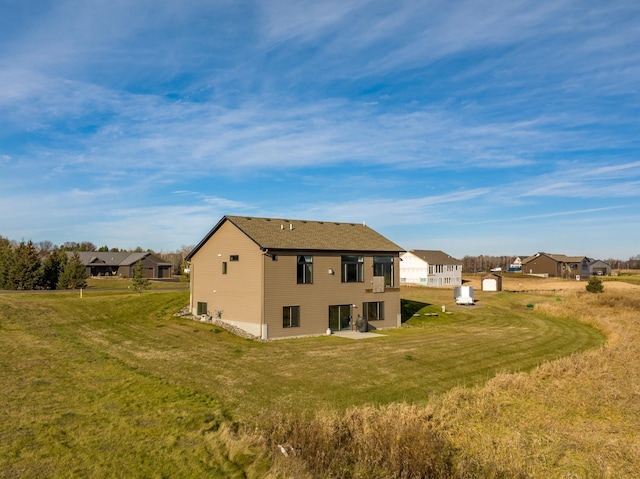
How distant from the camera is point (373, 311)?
115 ft

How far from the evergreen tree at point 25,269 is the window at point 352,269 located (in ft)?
154

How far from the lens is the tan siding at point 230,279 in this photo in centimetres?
3000

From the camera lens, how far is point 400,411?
14.2 meters

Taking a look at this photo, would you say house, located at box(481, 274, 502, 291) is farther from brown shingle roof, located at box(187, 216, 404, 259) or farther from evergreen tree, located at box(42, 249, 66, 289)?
evergreen tree, located at box(42, 249, 66, 289)

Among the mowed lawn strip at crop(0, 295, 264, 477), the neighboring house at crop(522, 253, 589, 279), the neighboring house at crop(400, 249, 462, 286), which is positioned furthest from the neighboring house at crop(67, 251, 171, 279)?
the neighboring house at crop(522, 253, 589, 279)

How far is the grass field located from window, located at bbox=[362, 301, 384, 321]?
2033 millimetres

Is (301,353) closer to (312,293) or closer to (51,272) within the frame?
(312,293)

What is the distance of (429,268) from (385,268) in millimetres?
52169

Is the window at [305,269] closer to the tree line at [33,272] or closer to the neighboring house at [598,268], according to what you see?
the tree line at [33,272]

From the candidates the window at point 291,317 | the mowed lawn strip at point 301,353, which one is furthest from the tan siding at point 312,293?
the mowed lawn strip at point 301,353

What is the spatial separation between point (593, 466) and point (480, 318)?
3165cm

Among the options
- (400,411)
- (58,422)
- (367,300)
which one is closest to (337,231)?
(367,300)

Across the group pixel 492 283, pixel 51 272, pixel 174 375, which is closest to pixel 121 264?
pixel 51 272

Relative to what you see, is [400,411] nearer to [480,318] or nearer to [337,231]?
[337,231]
